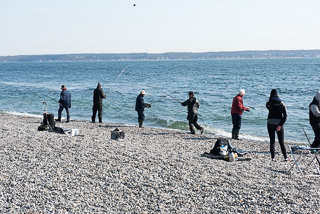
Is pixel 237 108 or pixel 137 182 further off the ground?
pixel 237 108

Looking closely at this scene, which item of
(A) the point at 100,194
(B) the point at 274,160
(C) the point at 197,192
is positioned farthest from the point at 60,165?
(B) the point at 274,160

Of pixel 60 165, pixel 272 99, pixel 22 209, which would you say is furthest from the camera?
pixel 272 99

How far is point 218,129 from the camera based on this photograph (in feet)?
61.8

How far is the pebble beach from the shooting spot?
6699 mm

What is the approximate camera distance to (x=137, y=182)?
7.66 m

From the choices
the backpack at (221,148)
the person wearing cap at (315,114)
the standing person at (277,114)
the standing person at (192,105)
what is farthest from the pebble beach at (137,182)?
the standing person at (192,105)

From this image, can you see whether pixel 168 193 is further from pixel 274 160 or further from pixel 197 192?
pixel 274 160

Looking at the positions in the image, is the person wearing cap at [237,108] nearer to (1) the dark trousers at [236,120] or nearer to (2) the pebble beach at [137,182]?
(1) the dark trousers at [236,120]

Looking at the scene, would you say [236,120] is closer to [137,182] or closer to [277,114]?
[277,114]

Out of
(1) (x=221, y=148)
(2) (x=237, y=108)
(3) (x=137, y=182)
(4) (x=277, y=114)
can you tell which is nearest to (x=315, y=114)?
(4) (x=277, y=114)

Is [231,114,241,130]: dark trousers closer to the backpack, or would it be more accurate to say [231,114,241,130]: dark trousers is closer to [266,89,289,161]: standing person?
the backpack

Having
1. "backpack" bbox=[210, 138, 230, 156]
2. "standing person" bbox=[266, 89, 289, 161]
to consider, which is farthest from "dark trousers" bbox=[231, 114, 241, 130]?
"standing person" bbox=[266, 89, 289, 161]

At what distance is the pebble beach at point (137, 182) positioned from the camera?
6.70 metres

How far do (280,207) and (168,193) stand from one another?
200 cm
